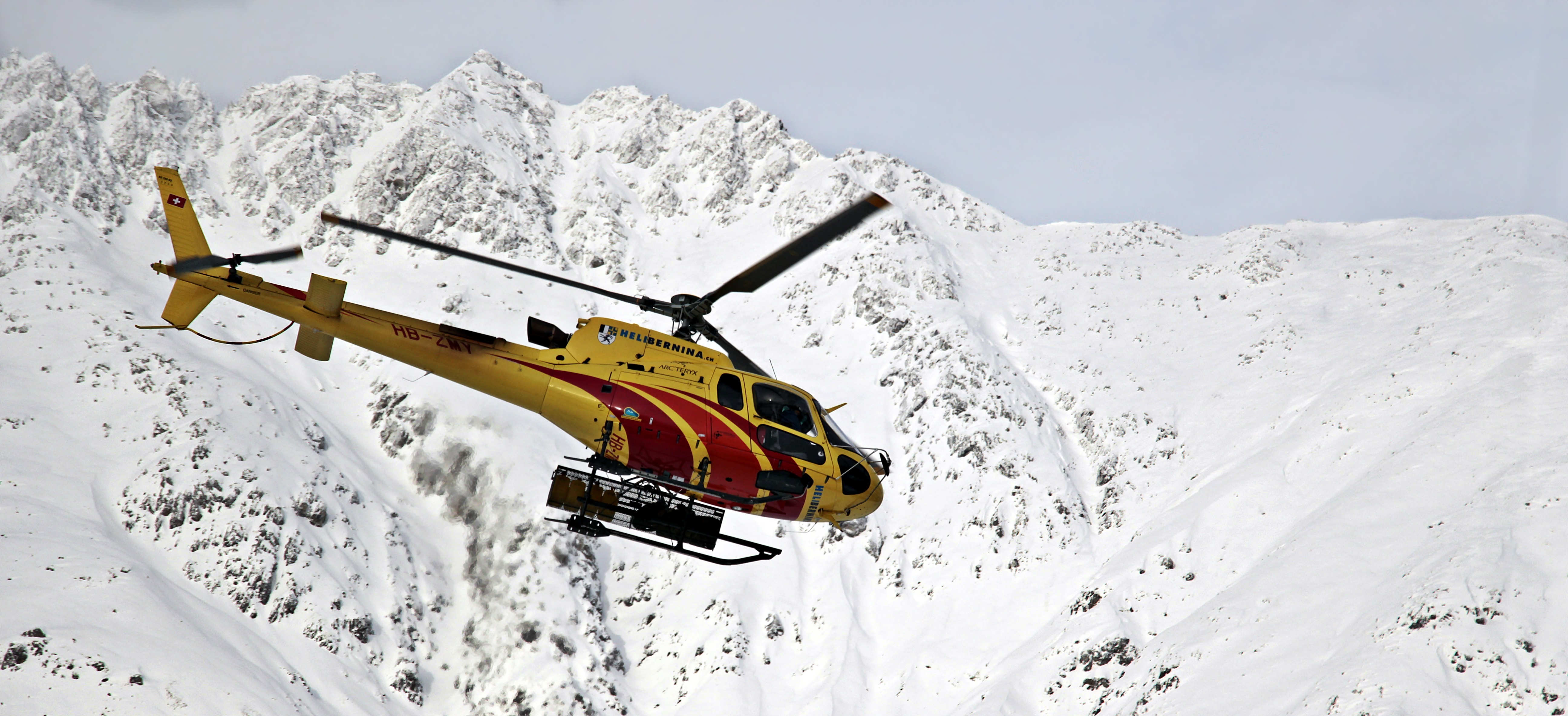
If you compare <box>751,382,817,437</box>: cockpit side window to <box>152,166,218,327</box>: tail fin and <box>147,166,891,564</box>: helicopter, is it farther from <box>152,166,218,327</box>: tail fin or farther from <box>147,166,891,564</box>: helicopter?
<box>152,166,218,327</box>: tail fin

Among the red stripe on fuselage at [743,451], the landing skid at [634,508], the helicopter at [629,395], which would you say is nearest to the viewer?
the helicopter at [629,395]

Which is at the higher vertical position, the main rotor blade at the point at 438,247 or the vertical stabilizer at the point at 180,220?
the main rotor blade at the point at 438,247

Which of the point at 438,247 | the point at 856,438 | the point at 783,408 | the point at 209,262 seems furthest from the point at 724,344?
the point at 856,438

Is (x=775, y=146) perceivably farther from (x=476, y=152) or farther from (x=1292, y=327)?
(x=1292, y=327)

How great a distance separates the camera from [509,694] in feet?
215

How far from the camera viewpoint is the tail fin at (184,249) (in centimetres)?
1892

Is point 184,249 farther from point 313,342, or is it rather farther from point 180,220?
point 313,342

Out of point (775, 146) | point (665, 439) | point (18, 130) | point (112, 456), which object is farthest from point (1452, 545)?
point (18, 130)

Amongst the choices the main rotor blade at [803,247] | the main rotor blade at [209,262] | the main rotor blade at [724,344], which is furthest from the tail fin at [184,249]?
the main rotor blade at [803,247]

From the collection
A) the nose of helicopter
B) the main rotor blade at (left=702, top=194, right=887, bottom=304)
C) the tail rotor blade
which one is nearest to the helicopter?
the main rotor blade at (left=702, top=194, right=887, bottom=304)

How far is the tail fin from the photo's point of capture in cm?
1892

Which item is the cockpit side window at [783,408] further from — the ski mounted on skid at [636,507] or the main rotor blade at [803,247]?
the main rotor blade at [803,247]

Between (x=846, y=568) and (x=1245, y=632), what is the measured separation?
28.5 meters

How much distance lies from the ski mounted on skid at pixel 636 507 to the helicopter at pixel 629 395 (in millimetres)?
29
